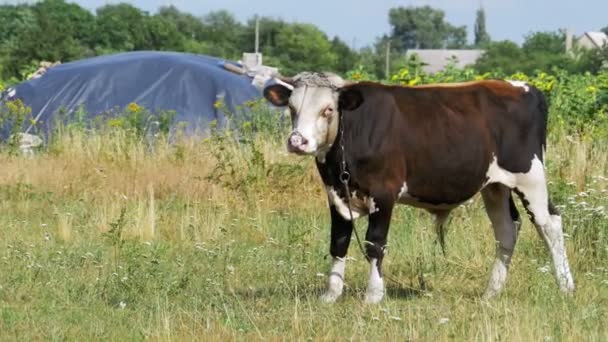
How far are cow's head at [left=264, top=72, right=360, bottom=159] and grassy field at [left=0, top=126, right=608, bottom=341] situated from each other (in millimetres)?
1015

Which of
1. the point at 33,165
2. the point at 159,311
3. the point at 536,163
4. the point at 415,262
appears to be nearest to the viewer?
the point at 159,311

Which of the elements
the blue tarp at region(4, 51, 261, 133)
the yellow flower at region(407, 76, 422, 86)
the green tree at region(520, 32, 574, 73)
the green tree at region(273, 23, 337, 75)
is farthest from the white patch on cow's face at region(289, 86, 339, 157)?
the green tree at region(273, 23, 337, 75)

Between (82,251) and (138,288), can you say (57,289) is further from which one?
(82,251)

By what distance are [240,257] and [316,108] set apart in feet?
8.15

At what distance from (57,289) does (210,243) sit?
242 centimetres

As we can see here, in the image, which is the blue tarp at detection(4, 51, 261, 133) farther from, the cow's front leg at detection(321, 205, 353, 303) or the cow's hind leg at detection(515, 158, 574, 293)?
the cow's front leg at detection(321, 205, 353, 303)

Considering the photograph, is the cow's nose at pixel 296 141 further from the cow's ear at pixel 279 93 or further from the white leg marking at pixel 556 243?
the white leg marking at pixel 556 243

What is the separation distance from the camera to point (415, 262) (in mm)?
10117

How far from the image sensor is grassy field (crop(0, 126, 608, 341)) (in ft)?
25.3

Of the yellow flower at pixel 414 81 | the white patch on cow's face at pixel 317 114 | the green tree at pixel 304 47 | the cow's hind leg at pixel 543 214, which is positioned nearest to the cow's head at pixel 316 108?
the white patch on cow's face at pixel 317 114

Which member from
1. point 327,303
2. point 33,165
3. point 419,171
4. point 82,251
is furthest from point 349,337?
point 33,165

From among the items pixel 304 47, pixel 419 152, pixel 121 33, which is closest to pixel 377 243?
pixel 419 152

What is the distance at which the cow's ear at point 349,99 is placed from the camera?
850 cm

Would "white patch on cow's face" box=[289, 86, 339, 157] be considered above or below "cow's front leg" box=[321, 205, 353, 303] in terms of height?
above
